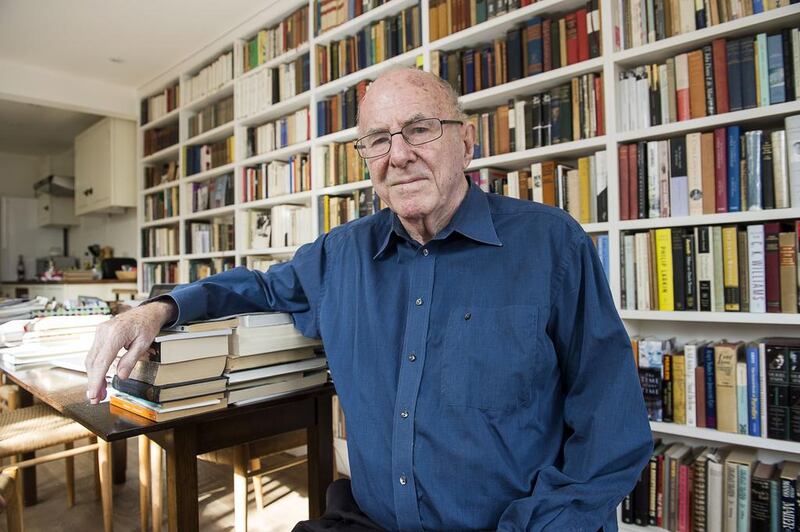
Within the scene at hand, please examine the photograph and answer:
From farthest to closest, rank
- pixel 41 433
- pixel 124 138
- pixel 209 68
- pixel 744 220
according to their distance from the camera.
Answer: pixel 124 138 < pixel 209 68 < pixel 41 433 < pixel 744 220

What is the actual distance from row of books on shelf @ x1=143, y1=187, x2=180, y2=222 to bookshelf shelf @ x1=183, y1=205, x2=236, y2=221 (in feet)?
0.94

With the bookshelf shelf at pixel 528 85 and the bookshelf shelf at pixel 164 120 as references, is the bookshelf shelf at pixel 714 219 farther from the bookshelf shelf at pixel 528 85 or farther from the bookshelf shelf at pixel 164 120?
the bookshelf shelf at pixel 164 120

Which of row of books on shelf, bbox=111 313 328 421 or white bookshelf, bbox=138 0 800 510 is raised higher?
white bookshelf, bbox=138 0 800 510

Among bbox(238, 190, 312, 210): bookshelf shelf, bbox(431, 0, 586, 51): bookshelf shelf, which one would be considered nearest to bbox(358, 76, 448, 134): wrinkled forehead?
bbox(431, 0, 586, 51): bookshelf shelf

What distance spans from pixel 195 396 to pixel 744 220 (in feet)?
5.46

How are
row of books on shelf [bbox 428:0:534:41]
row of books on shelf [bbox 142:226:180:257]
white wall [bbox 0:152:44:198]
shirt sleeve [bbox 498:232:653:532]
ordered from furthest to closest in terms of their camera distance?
white wall [bbox 0:152:44:198]
row of books on shelf [bbox 142:226:180:257]
row of books on shelf [bbox 428:0:534:41]
shirt sleeve [bbox 498:232:653:532]

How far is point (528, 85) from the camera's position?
2.19 meters

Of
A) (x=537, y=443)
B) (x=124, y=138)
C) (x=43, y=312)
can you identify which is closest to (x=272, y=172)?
(x=43, y=312)

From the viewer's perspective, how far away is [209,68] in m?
4.00

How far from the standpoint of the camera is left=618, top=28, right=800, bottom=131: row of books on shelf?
1639 millimetres

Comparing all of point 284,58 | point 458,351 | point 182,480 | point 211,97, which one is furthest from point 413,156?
point 211,97

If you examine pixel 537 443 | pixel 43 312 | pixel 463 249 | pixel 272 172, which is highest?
pixel 272 172

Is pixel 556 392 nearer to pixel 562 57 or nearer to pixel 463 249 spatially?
pixel 463 249

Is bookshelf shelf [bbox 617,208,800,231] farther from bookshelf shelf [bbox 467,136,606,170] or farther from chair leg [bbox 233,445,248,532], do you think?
chair leg [bbox 233,445,248,532]
